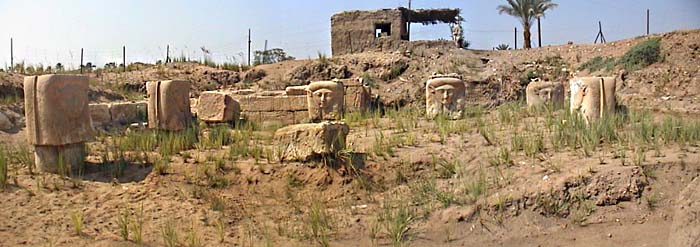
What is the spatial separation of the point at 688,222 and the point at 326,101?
10462 mm

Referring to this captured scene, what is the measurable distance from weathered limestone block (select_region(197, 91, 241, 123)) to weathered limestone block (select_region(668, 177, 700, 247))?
1054 centimetres

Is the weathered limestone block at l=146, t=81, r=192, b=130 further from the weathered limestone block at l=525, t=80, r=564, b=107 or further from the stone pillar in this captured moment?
the weathered limestone block at l=525, t=80, r=564, b=107

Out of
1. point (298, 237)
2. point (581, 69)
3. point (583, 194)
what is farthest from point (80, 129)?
point (581, 69)

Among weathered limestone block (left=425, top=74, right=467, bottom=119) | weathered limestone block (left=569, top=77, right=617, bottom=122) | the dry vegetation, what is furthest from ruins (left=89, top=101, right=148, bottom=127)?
weathered limestone block (left=569, top=77, right=617, bottom=122)

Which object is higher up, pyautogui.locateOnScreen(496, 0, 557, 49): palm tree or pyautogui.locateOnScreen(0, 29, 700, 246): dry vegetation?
pyautogui.locateOnScreen(496, 0, 557, 49): palm tree

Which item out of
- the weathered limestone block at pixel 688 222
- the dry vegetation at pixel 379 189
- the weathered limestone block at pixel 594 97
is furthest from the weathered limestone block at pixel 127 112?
the weathered limestone block at pixel 688 222

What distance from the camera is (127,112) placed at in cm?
1410

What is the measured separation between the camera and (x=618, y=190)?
7566 millimetres

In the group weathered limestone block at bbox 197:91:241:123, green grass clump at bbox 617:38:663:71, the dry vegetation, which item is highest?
green grass clump at bbox 617:38:663:71

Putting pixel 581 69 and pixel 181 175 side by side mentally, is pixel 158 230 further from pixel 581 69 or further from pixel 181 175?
pixel 581 69

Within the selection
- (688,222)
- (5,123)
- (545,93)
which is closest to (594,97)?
(545,93)

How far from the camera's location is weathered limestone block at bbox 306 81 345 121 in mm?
14180

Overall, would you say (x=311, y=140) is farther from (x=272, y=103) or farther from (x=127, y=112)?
(x=127, y=112)

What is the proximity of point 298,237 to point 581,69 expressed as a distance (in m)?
15.0
